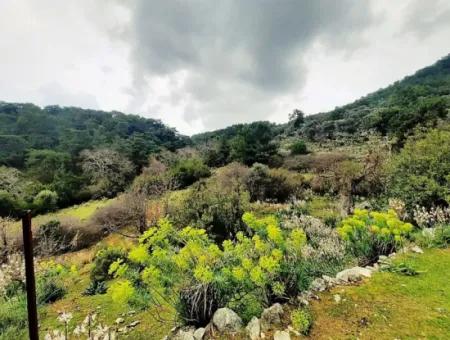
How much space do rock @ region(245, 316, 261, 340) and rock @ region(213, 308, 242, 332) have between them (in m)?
0.16

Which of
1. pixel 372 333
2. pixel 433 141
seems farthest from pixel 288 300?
pixel 433 141

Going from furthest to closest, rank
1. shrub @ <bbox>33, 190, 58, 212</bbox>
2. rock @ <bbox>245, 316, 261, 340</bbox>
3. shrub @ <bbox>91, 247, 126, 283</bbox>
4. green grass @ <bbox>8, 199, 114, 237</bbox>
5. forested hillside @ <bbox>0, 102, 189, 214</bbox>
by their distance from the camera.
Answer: forested hillside @ <bbox>0, 102, 189, 214</bbox>
shrub @ <bbox>33, 190, 58, 212</bbox>
green grass @ <bbox>8, 199, 114, 237</bbox>
shrub @ <bbox>91, 247, 126, 283</bbox>
rock @ <bbox>245, 316, 261, 340</bbox>

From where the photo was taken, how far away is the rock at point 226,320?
13.9ft

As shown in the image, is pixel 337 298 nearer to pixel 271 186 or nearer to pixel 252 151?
pixel 271 186

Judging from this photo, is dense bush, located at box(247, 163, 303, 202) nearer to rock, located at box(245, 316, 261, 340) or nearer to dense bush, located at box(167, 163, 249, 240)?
dense bush, located at box(167, 163, 249, 240)

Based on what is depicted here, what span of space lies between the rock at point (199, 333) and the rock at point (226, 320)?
0.21m

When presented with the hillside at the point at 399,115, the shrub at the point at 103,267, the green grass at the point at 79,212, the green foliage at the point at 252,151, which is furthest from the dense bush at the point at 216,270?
the green foliage at the point at 252,151

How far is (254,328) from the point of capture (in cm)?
411

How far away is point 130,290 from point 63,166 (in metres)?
32.9

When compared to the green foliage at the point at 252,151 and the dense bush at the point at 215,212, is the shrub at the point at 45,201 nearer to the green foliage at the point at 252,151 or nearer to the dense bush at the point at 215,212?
the dense bush at the point at 215,212

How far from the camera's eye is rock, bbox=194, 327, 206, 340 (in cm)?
430

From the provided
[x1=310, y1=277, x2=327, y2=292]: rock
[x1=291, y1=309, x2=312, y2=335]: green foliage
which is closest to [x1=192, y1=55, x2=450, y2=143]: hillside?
[x1=310, y1=277, x2=327, y2=292]: rock

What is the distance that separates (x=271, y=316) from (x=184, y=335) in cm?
129

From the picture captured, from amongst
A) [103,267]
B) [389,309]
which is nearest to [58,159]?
[103,267]
